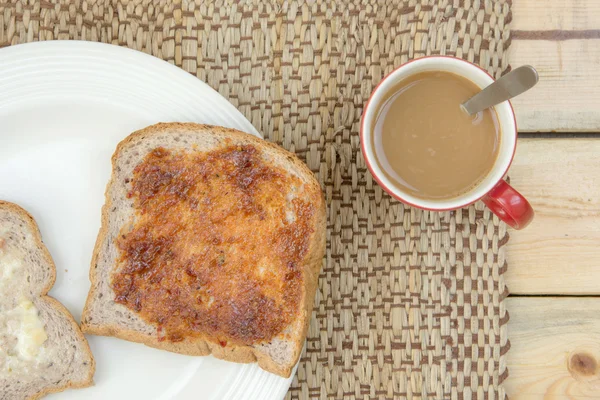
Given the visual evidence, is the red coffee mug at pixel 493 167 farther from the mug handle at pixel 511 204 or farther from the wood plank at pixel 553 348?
Answer: the wood plank at pixel 553 348

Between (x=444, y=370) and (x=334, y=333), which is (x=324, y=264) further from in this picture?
(x=444, y=370)

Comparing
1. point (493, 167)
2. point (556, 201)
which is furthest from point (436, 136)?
point (556, 201)

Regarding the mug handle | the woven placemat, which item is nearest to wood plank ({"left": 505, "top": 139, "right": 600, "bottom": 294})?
the woven placemat

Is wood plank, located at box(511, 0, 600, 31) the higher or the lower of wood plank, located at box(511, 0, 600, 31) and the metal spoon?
the higher

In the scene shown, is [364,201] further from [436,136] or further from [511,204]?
[511,204]

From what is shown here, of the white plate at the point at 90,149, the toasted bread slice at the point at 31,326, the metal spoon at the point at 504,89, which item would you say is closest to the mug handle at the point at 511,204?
the metal spoon at the point at 504,89

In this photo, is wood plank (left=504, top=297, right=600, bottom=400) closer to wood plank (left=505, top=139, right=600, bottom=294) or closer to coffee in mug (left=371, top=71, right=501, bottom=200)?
wood plank (left=505, top=139, right=600, bottom=294)
